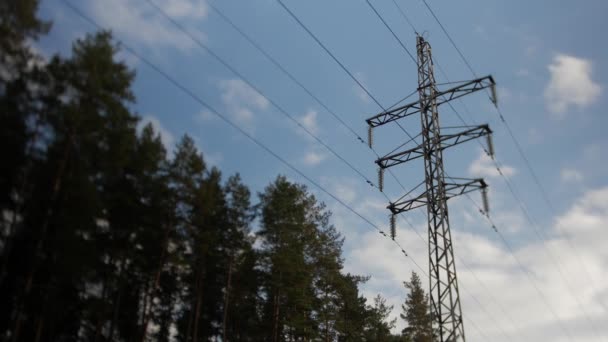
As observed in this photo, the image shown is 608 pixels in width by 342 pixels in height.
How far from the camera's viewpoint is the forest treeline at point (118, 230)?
54.3 ft

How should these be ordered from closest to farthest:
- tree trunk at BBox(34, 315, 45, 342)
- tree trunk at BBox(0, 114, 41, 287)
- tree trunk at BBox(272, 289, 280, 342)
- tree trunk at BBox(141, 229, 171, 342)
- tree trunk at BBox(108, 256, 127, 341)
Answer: tree trunk at BBox(0, 114, 41, 287), tree trunk at BBox(34, 315, 45, 342), tree trunk at BBox(141, 229, 171, 342), tree trunk at BBox(108, 256, 127, 341), tree trunk at BBox(272, 289, 280, 342)

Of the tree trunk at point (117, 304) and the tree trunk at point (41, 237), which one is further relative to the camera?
the tree trunk at point (117, 304)

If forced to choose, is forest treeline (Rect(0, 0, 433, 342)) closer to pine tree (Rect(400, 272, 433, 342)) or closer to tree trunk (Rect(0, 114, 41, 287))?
tree trunk (Rect(0, 114, 41, 287))

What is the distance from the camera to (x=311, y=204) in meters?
35.7

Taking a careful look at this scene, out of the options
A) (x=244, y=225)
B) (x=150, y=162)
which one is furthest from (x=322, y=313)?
(x=150, y=162)

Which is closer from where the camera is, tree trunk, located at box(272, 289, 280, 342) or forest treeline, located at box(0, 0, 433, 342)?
forest treeline, located at box(0, 0, 433, 342)

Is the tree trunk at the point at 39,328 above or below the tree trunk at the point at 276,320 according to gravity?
below

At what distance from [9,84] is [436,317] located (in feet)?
53.2

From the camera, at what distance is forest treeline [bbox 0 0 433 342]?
16.6 meters

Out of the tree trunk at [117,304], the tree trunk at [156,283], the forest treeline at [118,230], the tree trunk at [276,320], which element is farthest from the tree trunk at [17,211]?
the tree trunk at [276,320]

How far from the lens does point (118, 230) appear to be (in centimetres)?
2122

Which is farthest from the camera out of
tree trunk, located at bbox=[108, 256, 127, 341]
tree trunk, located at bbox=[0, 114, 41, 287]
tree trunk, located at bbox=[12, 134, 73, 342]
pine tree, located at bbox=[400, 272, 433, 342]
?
pine tree, located at bbox=[400, 272, 433, 342]

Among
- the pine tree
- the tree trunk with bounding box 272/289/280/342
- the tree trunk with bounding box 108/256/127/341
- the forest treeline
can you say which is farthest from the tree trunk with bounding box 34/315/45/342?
the pine tree

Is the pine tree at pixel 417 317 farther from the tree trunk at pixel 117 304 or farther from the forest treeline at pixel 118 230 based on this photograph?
the tree trunk at pixel 117 304
